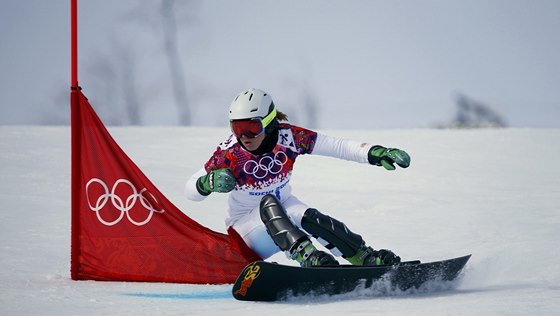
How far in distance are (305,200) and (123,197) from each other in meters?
5.95

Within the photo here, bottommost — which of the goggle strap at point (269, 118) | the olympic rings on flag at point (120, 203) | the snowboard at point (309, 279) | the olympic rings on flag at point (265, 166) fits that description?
the snowboard at point (309, 279)

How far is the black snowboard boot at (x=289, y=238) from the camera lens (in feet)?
19.5

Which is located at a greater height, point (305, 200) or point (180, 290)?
point (305, 200)

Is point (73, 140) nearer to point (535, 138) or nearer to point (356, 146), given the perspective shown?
point (356, 146)

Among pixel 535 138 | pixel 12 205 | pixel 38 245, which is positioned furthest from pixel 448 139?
pixel 38 245

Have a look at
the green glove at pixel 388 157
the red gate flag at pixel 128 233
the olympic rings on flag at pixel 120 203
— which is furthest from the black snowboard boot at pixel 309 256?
the olympic rings on flag at pixel 120 203

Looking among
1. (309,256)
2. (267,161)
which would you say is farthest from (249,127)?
(309,256)

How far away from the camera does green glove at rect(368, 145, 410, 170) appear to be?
6184 mm

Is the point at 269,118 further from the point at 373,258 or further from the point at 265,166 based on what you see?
the point at 373,258

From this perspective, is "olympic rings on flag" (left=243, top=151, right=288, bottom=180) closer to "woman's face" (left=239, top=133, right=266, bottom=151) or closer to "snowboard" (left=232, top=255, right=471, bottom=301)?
"woman's face" (left=239, top=133, right=266, bottom=151)

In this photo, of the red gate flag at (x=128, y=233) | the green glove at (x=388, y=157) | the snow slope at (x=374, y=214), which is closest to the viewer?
the snow slope at (x=374, y=214)

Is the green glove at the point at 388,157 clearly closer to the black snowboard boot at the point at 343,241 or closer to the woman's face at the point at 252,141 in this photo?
the black snowboard boot at the point at 343,241

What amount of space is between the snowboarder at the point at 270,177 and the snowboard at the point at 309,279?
0.83 feet

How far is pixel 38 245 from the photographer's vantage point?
28.5 ft
